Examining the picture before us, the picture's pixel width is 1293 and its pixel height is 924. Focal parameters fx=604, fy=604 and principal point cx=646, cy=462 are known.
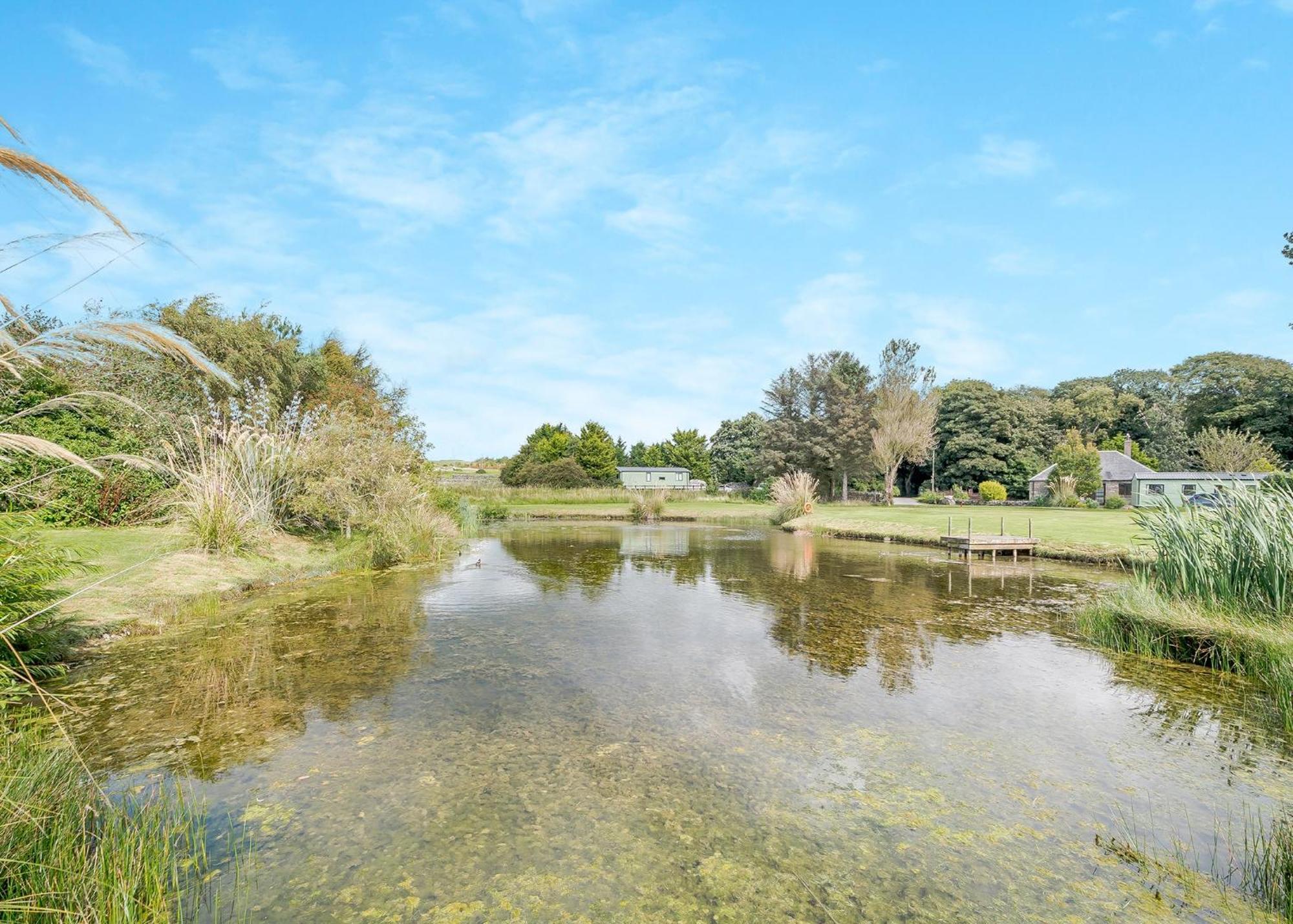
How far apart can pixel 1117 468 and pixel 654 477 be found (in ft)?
112

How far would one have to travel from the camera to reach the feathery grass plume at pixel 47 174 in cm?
209

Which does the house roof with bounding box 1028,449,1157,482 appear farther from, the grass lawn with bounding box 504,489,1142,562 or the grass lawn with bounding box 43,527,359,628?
the grass lawn with bounding box 43,527,359,628

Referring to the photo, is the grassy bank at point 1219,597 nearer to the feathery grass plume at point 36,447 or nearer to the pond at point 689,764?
the pond at point 689,764

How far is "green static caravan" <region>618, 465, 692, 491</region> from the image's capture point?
55.3 metres

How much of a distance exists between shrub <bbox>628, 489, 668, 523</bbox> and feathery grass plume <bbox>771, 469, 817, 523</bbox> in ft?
17.5

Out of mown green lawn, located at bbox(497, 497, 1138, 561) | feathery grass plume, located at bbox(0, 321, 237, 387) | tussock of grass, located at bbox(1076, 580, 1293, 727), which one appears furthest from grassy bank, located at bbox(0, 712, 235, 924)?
mown green lawn, located at bbox(497, 497, 1138, 561)

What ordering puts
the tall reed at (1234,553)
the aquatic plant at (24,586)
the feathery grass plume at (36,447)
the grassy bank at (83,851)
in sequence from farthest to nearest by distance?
1. the tall reed at (1234,553)
2. the aquatic plant at (24,586)
3. the feathery grass plume at (36,447)
4. the grassy bank at (83,851)

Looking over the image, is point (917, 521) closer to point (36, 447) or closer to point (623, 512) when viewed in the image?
point (623, 512)

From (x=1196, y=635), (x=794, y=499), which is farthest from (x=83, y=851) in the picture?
(x=794, y=499)

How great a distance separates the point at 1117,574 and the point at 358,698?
13.3 meters

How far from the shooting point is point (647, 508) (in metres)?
28.1

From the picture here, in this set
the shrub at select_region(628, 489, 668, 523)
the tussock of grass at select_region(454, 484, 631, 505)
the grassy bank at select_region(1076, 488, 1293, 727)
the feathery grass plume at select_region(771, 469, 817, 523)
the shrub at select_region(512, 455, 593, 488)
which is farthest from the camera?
the shrub at select_region(512, 455, 593, 488)

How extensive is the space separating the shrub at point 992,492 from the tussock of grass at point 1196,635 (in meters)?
35.9

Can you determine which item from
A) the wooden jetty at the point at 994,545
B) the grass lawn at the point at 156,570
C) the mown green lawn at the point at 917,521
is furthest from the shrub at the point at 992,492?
the grass lawn at the point at 156,570
